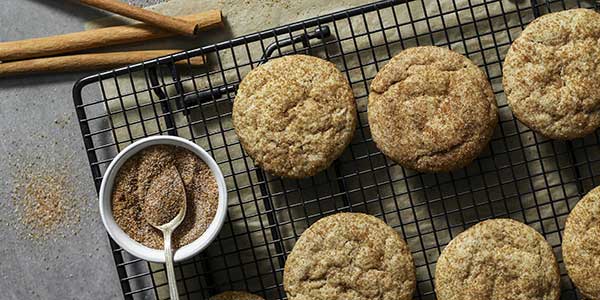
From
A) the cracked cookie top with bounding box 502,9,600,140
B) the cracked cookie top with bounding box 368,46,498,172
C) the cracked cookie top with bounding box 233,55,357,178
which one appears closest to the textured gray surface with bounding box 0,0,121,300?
the cracked cookie top with bounding box 233,55,357,178

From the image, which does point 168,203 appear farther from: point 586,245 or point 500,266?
point 586,245

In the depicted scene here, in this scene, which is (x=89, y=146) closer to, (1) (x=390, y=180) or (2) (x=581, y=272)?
(1) (x=390, y=180)

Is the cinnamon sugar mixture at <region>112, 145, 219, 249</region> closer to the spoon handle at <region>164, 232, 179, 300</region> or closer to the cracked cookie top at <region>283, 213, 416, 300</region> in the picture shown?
the spoon handle at <region>164, 232, 179, 300</region>

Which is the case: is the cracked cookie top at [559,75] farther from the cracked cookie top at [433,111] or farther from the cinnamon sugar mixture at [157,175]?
the cinnamon sugar mixture at [157,175]

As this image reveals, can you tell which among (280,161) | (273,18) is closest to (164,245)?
(280,161)

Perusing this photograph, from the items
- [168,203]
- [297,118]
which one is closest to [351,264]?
[297,118]

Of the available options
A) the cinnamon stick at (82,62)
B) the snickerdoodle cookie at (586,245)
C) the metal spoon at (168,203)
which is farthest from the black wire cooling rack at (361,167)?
the metal spoon at (168,203)

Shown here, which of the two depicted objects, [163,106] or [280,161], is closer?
[280,161]
